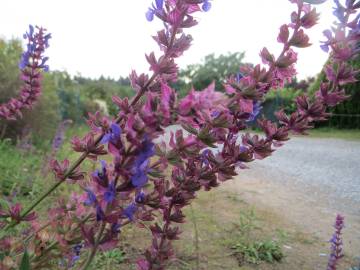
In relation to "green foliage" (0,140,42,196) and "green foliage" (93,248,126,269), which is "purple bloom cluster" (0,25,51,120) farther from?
"green foliage" (0,140,42,196)

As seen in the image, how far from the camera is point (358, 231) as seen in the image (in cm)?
496

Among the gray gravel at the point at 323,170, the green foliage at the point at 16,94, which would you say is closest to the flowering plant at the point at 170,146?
the gray gravel at the point at 323,170

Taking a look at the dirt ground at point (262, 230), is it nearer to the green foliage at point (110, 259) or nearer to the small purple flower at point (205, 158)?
the green foliage at point (110, 259)

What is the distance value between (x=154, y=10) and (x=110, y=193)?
1.75 feet

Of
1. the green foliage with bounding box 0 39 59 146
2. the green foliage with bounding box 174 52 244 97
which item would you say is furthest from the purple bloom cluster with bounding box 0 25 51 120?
the green foliage with bounding box 174 52 244 97

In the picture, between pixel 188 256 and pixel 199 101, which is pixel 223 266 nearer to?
pixel 188 256

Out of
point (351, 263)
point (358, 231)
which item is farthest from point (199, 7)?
point (358, 231)

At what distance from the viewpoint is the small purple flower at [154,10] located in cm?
111

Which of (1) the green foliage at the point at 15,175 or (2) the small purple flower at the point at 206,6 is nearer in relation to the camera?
(2) the small purple flower at the point at 206,6

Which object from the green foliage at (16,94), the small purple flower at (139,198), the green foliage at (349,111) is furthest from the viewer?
the green foliage at (349,111)

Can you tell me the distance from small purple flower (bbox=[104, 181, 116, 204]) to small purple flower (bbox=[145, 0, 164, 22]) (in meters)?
0.51

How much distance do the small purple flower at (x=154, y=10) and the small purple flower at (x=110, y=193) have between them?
51 centimetres

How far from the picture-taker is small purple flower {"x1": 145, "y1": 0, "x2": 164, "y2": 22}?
1.11m

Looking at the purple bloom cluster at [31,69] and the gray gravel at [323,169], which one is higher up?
the purple bloom cluster at [31,69]
